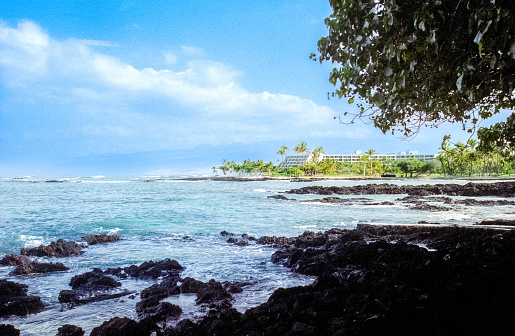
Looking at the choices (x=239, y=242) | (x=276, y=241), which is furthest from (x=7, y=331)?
(x=276, y=241)

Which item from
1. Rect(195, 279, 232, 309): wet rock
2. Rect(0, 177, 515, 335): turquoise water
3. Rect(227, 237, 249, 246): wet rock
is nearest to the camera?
Rect(195, 279, 232, 309): wet rock

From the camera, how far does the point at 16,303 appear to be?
637cm

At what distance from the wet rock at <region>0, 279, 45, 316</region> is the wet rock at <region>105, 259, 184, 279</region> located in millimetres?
2150

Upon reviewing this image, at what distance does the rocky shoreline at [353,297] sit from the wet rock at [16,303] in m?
0.02

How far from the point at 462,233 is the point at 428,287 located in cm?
592

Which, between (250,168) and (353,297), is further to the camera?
(250,168)

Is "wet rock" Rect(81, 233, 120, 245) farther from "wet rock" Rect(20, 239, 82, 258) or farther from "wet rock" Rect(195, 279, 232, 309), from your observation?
"wet rock" Rect(195, 279, 232, 309)

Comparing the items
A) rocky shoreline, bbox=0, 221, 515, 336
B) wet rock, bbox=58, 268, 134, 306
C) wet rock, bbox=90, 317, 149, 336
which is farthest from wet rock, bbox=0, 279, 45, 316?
wet rock, bbox=90, 317, 149, 336

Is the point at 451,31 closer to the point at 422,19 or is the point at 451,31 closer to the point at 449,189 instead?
the point at 422,19

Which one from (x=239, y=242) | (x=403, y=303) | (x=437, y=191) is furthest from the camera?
(x=437, y=191)

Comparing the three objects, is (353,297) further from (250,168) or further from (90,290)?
(250,168)

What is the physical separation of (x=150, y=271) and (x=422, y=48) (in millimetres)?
7685

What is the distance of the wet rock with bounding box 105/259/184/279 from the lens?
846 cm

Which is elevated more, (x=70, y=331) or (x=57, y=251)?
(x=70, y=331)
